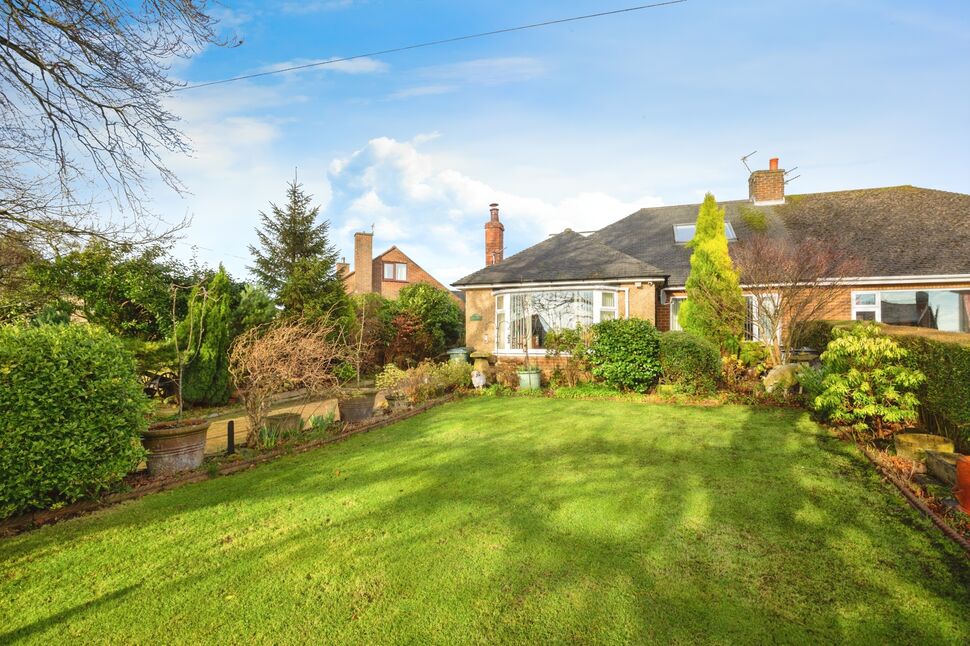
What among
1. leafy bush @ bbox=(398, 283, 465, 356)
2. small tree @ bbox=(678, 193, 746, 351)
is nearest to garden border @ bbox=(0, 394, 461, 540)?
small tree @ bbox=(678, 193, 746, 351)

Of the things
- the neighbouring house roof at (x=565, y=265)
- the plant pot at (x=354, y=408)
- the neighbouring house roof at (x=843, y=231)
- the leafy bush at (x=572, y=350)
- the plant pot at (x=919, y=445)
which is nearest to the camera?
the plant pot at (x=919, y=445)

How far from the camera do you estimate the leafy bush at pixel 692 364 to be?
10117 mm

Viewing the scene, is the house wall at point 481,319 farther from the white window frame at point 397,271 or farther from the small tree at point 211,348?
the white window frame at point 397,271

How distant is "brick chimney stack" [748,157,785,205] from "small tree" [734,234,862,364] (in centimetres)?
803

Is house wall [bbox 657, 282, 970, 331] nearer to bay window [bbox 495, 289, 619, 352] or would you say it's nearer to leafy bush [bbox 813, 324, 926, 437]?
bay window [bbox 495, 289, 619, 352]

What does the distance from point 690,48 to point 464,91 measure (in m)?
5.45

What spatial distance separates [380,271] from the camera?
3700 cm

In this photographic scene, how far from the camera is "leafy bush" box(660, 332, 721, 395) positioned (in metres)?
10.1

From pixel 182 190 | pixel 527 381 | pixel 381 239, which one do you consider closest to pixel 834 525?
pixel 527 381

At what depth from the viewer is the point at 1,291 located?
984cm

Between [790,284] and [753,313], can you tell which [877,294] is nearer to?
[753,313]

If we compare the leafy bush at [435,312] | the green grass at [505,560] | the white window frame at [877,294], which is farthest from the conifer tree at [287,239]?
the white window frame at [877,294]

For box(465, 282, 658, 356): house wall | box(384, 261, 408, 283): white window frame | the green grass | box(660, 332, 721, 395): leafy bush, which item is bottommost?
the green grass

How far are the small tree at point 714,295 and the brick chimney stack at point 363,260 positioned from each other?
25.8 m
